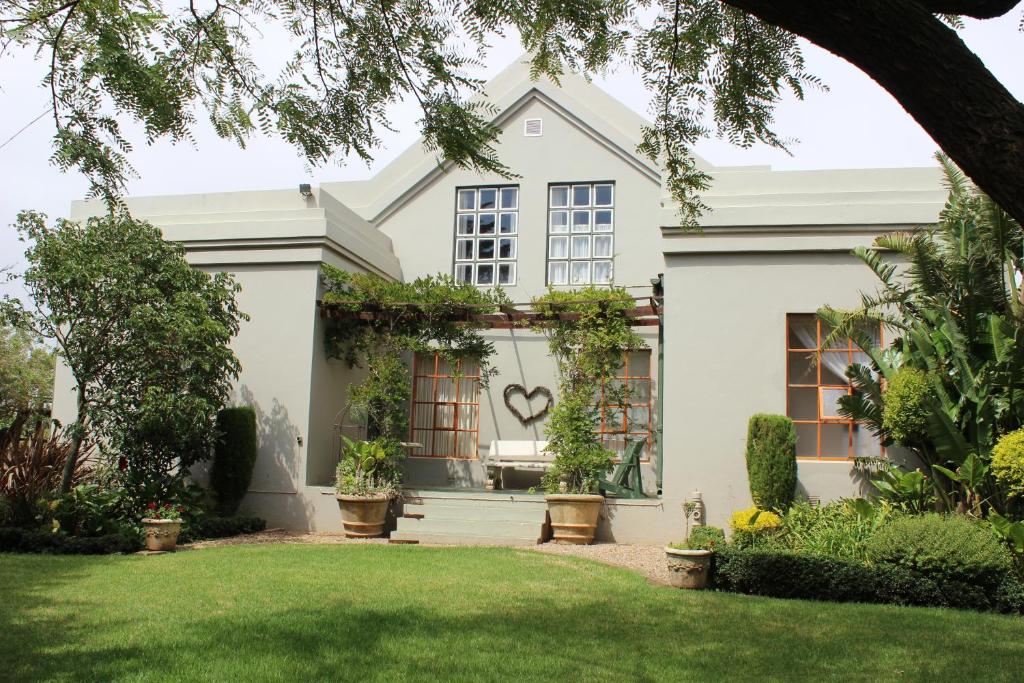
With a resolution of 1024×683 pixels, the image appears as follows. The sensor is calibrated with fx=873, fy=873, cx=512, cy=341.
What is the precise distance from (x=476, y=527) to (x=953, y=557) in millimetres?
5985

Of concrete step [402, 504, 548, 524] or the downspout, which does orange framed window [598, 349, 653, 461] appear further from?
concrete step [402, 504, 548, 524]

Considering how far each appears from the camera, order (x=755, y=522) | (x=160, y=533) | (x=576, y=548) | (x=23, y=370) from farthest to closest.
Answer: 1. (x=23, y=370)
2. (x=576, y=548)
3. (x=160, y=533)
4. (x=755, y=522)

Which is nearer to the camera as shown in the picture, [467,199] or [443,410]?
[443,410]

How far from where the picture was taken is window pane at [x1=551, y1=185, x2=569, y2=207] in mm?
15906

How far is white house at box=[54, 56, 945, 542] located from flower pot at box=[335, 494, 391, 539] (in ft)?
1.72

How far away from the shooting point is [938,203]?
452 inches

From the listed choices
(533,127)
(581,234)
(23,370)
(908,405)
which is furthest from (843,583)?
(23,370)

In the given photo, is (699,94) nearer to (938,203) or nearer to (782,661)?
(782,661)

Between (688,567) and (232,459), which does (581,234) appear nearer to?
(232,459)

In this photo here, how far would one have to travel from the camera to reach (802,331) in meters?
11.8

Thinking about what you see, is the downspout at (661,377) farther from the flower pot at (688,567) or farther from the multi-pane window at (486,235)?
the multi-pane window at (486,235)

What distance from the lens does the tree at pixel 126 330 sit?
11.0m

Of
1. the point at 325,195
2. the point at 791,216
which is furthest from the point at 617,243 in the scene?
the point at 325,195

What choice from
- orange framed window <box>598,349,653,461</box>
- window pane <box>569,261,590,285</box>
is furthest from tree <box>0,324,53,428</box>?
orange framed window <box>598,349,653,461</box>
